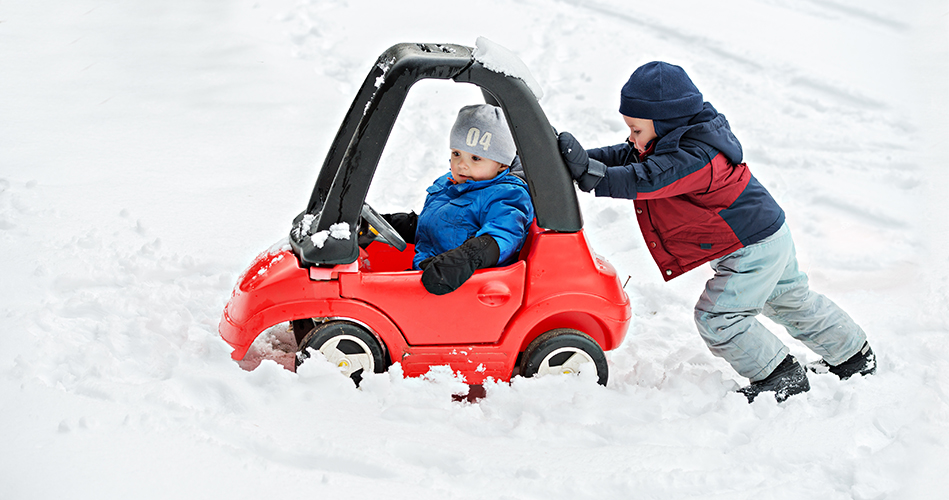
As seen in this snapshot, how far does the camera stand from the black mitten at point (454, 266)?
231 centimetres

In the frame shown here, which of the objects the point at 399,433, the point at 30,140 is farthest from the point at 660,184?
the point at 30,140

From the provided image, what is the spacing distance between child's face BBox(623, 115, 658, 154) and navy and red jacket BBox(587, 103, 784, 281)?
0.03m

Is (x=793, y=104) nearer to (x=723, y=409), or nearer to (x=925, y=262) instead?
(x=925, y=262)

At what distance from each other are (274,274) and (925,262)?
323 cm

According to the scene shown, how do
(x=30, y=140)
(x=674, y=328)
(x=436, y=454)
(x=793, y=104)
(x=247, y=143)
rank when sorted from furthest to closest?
(x=793, y=104) → (x=247, y=143) → (x=30, y=140) → (x=674, y=328) → (x=436, y=454)

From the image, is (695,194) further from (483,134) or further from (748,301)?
(483,134)

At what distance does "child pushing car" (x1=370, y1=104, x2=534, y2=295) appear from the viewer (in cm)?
233

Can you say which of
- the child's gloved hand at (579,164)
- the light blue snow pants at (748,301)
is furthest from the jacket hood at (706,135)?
the light blue snow pants at (748,301)

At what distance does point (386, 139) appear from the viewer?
7.35ft

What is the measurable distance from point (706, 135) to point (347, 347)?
1.38 m

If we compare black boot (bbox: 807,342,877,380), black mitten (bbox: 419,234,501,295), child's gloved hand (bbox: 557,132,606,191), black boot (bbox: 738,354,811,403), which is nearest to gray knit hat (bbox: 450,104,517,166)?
child's gloved hand (bbox: 557,132,606,191)

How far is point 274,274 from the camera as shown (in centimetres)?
237

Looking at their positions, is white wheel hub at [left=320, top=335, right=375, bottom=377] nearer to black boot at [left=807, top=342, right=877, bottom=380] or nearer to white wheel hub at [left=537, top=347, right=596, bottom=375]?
white wheel hub at [left=537, top=347, right=596, bottom=375]

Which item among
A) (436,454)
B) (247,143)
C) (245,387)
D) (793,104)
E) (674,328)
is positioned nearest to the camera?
(436,454)
